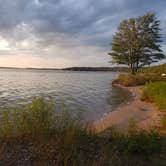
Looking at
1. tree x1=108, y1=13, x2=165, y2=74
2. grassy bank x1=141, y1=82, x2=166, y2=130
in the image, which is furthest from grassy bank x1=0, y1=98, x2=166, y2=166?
tree x1=108, y1=13, x2=165, y2=74

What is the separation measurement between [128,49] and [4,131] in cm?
2500

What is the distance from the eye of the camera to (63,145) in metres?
3.61

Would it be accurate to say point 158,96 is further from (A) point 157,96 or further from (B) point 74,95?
(B) point 74,95

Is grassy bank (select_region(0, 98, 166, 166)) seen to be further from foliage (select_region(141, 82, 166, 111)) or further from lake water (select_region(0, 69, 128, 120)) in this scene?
foliage (select_region(141, 82, 166, 111))

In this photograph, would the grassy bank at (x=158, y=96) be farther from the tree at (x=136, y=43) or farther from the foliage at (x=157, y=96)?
the tree at (x=136, y=43)

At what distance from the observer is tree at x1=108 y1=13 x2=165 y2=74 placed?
25625 millimetres

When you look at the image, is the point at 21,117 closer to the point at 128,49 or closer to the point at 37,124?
the point at 37,124

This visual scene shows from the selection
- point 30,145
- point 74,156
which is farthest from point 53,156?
point 30,145

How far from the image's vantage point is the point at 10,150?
A: 142 inches

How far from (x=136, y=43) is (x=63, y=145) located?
2494 centimetres

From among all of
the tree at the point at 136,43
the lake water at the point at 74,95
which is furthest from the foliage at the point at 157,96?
the tree at the point at 136,43

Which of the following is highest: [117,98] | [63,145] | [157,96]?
[63,145]

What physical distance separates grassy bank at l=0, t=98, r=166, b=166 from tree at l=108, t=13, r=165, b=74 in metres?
23.7

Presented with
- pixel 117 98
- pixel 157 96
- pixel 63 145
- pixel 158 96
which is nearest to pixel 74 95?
pixel 117 98
